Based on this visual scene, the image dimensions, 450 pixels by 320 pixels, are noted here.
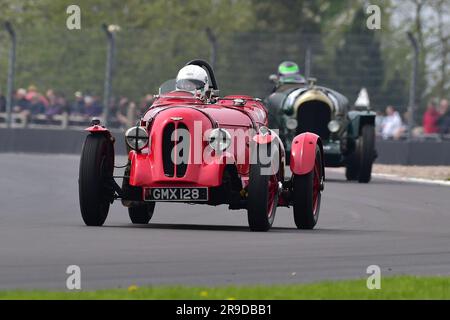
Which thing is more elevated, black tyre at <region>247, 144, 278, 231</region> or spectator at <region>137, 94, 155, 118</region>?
spectator at <region>137, 94, 155, 118</region>

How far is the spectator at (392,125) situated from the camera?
→ 116 ft

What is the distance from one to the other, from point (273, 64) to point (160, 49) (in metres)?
3.30

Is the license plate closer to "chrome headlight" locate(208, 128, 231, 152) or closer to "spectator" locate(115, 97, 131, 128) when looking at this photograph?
"chrome headlight" locate(208, 128, 231, 152)

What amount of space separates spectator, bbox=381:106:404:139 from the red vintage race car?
62.7ft

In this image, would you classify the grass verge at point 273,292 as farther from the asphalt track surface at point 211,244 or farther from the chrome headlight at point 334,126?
the chrome headlight at point 334,126

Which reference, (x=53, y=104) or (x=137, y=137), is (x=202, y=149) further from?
(x=53, y=104)

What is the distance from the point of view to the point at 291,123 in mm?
26578

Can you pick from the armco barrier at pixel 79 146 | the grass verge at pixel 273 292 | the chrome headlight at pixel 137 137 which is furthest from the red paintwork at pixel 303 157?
the armco barrier at pixel 79 146

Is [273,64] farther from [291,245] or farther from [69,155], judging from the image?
[291,245]

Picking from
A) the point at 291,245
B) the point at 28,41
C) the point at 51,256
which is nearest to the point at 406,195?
the point at 291,245

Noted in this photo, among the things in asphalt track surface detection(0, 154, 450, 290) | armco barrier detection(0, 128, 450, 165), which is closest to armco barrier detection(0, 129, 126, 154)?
armco barrier detection(0, 128, 450, 165)

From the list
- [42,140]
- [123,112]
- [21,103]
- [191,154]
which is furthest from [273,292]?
[21,103]

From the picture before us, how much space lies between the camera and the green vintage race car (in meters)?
26.5

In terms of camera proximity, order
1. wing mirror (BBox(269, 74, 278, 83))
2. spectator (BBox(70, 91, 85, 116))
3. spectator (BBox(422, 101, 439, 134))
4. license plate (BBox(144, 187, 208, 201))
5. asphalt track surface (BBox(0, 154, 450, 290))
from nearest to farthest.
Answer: asphalt track surface (BBox(0, 154, 450, 290)), license plate (BBox(144, 187, 208, 201)), wing mirror (BBox(269, 74, 278, 83)), spectator (BBox(422, 101, 439, 134)), spectator (BBox(70, 91, 85, 116))
